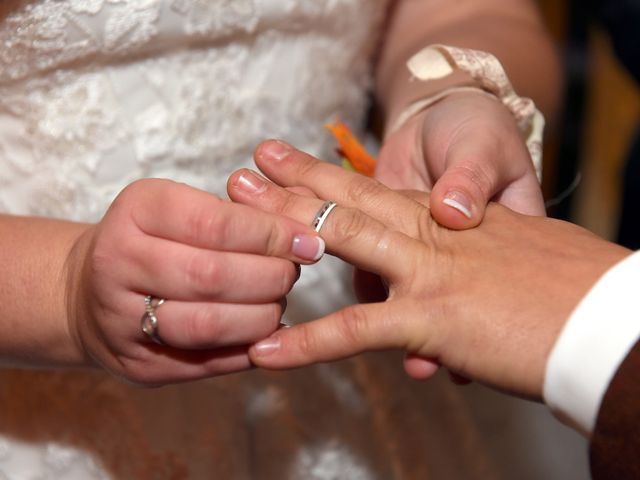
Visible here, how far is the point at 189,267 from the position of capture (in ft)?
1.88

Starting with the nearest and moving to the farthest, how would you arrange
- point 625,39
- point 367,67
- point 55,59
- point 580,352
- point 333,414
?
point 580,352
point 55,59
point 333,414
point 367,67
point 625,39

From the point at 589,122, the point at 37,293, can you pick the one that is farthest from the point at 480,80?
the point at 589,122

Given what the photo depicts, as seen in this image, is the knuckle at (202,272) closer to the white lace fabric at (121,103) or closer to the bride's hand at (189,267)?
the bride's hand at (189,267)

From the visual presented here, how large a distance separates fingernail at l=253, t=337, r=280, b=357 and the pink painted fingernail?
0.12 meters

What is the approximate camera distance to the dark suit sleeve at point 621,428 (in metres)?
0.53

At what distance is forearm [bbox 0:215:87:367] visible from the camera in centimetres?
70

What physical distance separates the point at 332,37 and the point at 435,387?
0.42 m

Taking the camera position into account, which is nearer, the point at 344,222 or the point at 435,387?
the point at 344,222

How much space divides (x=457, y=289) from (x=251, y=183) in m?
0.19

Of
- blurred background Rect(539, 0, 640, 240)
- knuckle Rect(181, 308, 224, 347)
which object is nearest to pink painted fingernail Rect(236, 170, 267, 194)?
knuckle Rect(181, 308, 224, 347)

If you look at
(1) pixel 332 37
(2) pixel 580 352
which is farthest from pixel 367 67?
(2) pixel 580 352

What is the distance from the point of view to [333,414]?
87 cm

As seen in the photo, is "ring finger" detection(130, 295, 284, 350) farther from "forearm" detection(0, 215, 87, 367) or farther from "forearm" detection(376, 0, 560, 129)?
"forearm" detection(376, 0, 560, 129)

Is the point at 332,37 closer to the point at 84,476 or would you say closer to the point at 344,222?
the point at 344,222
